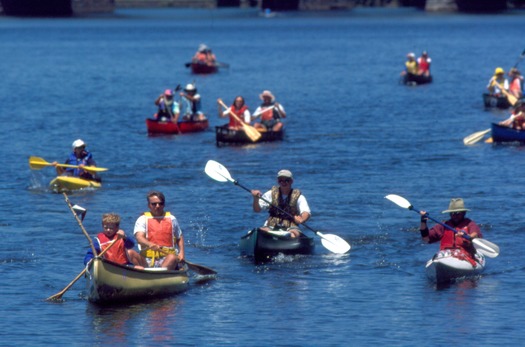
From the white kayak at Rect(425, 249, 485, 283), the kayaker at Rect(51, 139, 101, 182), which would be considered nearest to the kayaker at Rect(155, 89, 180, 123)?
the kayaker at Rect(51, 139, 101, 182)

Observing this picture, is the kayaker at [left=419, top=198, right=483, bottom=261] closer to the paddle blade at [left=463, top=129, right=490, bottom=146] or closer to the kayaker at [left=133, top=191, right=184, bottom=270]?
the kayaker at [left=133, top=191, right=184, bottom=270]

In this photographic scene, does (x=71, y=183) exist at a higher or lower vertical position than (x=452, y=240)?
lower

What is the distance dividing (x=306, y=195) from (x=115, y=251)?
48.2 ft

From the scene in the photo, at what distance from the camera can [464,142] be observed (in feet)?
161

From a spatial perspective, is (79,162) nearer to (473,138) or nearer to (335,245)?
(335,245)

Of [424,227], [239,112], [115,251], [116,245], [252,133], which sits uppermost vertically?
[424,227]

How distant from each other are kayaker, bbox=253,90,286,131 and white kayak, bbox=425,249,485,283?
2050 centimetres

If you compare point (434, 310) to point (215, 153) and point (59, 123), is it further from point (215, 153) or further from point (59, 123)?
point (59, 123)

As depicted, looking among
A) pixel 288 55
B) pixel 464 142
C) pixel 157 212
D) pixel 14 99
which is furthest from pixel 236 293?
pixel 288 55

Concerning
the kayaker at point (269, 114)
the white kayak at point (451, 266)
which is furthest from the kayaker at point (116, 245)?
the kayaker at point (269, 114)

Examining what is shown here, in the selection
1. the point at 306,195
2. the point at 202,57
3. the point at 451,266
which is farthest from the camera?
the point at 202,57

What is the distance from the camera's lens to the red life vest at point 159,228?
79.5 feet

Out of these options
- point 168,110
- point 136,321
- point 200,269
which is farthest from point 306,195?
point 136,321

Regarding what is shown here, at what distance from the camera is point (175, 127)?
51.6 meters
